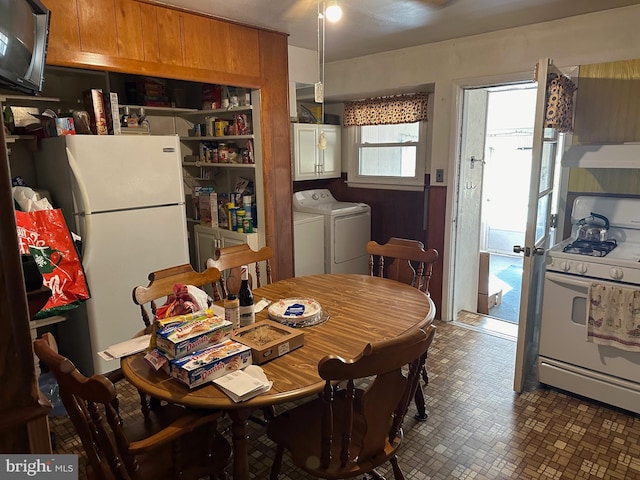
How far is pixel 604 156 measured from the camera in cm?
268


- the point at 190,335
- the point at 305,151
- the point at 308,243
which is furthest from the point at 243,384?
the point at 305,151

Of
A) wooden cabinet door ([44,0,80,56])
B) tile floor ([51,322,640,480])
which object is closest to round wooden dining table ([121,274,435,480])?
tile floor ([51,322,640,480])

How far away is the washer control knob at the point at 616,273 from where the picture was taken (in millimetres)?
2373

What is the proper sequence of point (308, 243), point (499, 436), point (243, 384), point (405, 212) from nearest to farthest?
1. point (243, 384)
2. point (499, 436)
3. point (308, 243)
4. point (405, 212)

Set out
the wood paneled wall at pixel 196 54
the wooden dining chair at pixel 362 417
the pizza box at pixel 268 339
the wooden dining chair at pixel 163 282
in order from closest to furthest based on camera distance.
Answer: the wooden dining chair at pixel 362 417
the pizza box at pixel 268 339
the wooden dining chair at pixel 163 282
the wood paneled wall at pixel 196 54

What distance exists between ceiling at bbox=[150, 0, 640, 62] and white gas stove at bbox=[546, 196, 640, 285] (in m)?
1.24

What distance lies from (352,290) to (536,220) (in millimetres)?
1178

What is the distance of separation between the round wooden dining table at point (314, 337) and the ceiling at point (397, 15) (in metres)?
1.69

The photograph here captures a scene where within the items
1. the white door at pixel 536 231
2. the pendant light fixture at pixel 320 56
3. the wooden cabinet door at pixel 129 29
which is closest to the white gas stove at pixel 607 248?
the white door at pixel 536 231

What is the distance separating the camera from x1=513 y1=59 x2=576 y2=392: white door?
2.40m

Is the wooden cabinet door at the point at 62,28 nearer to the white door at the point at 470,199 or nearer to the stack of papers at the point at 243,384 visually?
the stack of papers at the point at 243,384

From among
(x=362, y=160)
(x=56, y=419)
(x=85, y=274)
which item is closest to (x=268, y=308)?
(x=85, y=274)

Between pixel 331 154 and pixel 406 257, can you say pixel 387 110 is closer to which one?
pixel 331 154

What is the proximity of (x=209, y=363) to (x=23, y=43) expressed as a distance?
154 centimetres
